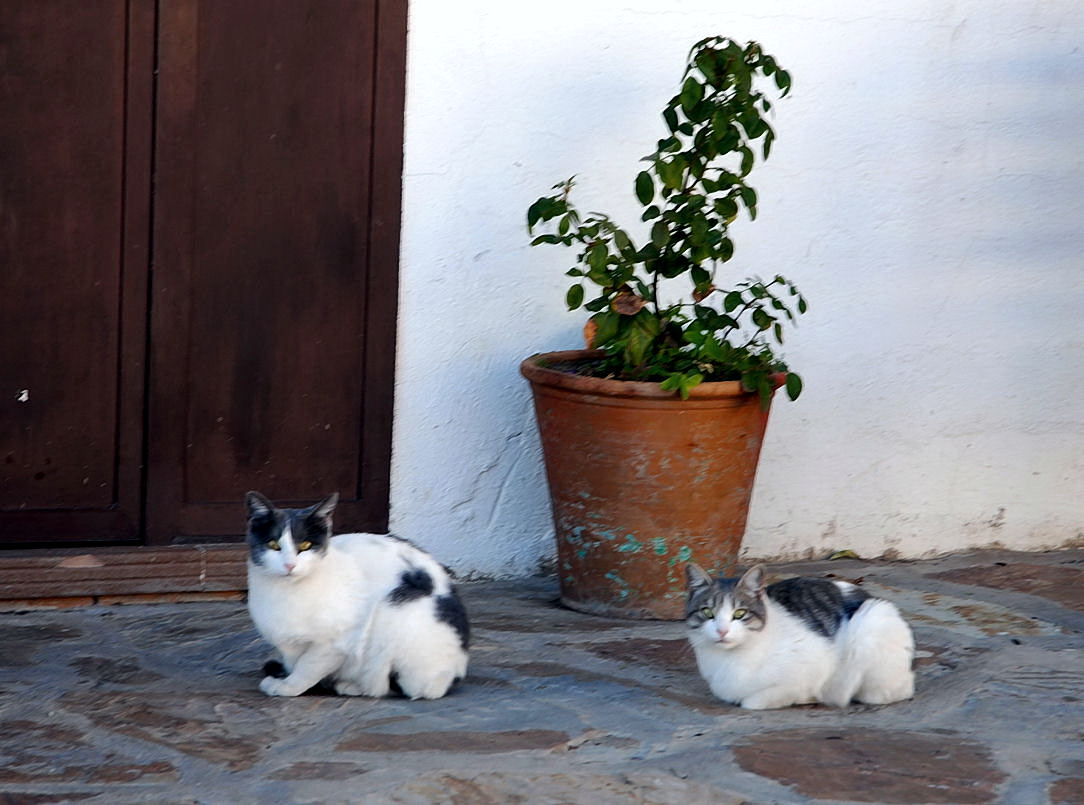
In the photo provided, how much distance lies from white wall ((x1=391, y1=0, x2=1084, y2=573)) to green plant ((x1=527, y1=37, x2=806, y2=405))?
14.4 inches

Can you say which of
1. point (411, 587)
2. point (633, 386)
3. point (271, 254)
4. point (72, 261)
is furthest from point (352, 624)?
point (72, 261)

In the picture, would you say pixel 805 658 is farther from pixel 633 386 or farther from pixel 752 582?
pixel 633 386

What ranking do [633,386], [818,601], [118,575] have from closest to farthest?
[818,601] → [633,386] → [118,575]

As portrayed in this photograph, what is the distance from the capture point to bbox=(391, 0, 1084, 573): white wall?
463 centimetres

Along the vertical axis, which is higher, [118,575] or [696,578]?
[696,578]

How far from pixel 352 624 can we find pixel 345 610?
4cm

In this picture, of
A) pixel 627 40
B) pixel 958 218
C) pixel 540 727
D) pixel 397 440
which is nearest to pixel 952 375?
pixel 958 218

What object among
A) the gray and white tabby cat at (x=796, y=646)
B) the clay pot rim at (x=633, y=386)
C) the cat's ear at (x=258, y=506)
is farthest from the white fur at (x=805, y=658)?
the cat's ear at (x=258, y=506)

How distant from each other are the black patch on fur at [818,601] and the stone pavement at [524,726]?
232mm

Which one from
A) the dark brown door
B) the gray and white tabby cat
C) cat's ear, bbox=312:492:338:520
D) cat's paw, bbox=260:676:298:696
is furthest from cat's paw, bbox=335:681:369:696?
the dark brown door

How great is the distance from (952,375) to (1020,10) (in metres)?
1.33

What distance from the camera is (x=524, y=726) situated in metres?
3.42

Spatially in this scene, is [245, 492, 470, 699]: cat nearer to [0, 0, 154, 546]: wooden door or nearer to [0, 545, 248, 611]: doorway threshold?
[0, 545, 248, 611]: doorway threshold

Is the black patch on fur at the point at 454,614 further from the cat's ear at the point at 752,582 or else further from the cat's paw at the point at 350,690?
the cat's ear at the point at 752,582
